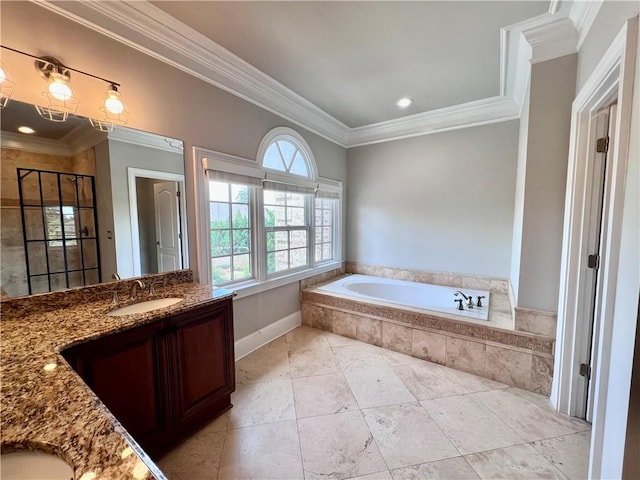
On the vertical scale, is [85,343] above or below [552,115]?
below

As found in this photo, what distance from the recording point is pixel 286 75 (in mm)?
2449

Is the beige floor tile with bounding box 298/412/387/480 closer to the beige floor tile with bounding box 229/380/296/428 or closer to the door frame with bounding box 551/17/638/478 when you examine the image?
the beige floor tile with bounding box 229/380/296/428

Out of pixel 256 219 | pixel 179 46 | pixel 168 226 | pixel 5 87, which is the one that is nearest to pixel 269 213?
pixel 256 219

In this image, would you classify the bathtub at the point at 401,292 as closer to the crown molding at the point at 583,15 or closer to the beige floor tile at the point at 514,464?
the beige floor tile at the point at 514,464

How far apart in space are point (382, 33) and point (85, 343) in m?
2.54

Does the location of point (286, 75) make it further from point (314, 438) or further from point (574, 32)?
point (314, 438)

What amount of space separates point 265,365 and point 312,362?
0.44m

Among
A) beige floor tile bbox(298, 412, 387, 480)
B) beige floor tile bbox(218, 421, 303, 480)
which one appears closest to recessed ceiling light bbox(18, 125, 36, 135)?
beige floor tile bbox(218, 421, 303, 480)

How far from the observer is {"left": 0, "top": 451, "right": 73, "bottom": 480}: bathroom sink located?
0.57m

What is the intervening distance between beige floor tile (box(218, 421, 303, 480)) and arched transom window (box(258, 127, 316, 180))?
7.47 ft

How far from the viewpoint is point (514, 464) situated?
1489 mm

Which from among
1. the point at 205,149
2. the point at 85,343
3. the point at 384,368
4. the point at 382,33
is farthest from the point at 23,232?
the point at 384,368

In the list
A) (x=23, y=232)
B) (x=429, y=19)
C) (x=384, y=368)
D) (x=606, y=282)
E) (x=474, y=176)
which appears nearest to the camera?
(x=606, y=282)

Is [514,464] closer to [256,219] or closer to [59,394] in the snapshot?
[59,394]
